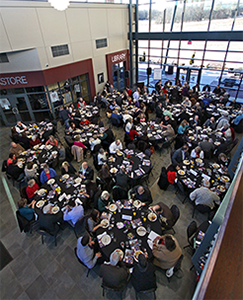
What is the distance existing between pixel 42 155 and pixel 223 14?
14.6 m

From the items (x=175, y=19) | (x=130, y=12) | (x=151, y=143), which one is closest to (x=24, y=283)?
(x=151, y=143)

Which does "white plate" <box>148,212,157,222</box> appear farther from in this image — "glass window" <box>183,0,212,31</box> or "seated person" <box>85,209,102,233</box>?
"glass window" <box>183,0,212,31</box>

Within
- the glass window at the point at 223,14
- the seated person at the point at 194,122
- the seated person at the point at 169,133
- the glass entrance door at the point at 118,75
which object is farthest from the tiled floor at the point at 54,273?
the glass entrance door at the point at 118,75

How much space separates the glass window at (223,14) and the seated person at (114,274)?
1544 centimetres

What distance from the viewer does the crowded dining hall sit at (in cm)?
457

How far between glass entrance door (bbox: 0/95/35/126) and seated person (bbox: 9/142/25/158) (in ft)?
15.4

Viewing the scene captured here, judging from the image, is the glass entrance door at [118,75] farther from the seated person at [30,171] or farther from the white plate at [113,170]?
the seated person at [30,171]

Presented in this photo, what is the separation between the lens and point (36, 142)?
925cm

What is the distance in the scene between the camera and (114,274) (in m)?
4.18

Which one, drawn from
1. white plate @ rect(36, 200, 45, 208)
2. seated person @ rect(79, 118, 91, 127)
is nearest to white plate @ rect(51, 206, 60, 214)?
white plate @ rect(36, 200, 45, 208)

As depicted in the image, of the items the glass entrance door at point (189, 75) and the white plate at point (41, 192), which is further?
the glass entrance door at point (189, 75)

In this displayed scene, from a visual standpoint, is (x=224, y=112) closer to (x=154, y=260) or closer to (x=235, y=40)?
(x=235, y=40)

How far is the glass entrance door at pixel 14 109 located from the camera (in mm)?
12000

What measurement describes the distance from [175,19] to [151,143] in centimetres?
1140
